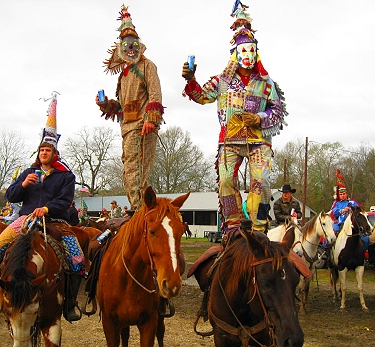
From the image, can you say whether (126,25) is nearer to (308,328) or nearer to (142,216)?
(142,216)

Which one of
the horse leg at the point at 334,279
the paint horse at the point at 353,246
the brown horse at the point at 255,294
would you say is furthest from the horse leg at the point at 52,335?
the horse leg at the point at 334,279

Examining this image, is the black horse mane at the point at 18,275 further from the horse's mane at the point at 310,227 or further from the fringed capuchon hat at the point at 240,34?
the horse's mane at the point at 310,227

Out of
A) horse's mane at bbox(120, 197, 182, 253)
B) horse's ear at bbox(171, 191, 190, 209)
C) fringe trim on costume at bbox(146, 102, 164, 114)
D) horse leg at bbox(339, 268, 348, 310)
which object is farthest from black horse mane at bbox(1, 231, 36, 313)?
horse leg at bbox(339, 268, 348, 310)

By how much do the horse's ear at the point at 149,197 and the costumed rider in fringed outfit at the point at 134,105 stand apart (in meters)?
1.80

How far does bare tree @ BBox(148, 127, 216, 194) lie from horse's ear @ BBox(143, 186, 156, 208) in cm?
4176

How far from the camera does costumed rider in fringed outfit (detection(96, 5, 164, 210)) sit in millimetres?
5691

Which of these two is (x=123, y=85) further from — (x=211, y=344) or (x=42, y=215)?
(x=211, y=344)

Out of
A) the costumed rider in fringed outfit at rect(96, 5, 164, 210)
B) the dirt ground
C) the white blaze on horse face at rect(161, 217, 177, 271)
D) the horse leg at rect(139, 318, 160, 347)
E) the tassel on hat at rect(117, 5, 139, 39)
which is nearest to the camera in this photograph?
the white blaze on horse face at rect(161, 217, 177, 271)

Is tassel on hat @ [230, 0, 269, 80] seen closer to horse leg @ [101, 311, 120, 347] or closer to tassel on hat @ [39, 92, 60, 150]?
tassel on hat @ [39, 92, 60, 150]

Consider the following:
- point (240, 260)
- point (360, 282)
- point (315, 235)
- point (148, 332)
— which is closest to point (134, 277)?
point (148, 332)

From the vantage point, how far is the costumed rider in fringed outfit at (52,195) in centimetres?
486

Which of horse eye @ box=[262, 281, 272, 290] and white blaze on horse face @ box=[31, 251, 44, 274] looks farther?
white blaze on horse face @ box=[31, 251, 44, 274]

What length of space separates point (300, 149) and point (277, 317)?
5063 cm

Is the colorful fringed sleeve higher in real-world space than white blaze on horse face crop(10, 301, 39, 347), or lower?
higher
